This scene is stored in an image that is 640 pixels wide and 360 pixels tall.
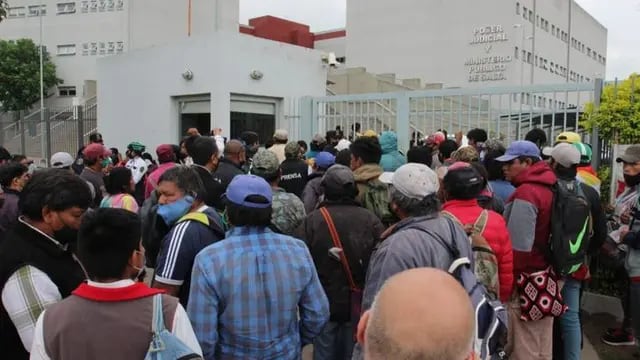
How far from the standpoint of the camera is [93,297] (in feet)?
6.57

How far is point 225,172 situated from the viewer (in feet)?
17.7

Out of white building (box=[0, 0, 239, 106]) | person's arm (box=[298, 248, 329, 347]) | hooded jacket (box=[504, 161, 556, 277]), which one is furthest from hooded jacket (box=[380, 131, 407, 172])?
white building (box=[0, 0, 239, 106])

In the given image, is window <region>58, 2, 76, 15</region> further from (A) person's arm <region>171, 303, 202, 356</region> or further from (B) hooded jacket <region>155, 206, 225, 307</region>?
(A) person's arm <region>171, 303, 202, 356</region>

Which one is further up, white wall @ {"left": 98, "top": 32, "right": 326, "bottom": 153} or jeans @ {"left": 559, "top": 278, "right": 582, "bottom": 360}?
white wall @ {"left": 98, "top": 32, "right": 326, "bottom": 153}

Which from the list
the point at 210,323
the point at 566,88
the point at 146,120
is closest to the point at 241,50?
the point at 146,120

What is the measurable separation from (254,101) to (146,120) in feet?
11.0

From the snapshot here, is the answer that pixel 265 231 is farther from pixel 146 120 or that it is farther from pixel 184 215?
pixel 146 120

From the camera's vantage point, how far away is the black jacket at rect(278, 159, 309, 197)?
6.30 meters

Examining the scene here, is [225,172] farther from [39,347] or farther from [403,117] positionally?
[403,117]

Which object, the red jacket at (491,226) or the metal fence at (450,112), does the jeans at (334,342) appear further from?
the metal fence at (450,112)

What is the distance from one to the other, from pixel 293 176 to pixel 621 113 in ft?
14.8

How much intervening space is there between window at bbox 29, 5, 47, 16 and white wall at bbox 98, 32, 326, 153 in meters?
33.0

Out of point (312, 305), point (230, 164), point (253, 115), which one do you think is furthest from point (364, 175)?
point (253, 115)

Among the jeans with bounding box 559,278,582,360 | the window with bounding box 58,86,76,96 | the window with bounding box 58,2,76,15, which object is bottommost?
the jeans with bounding box 559,278,582,360
